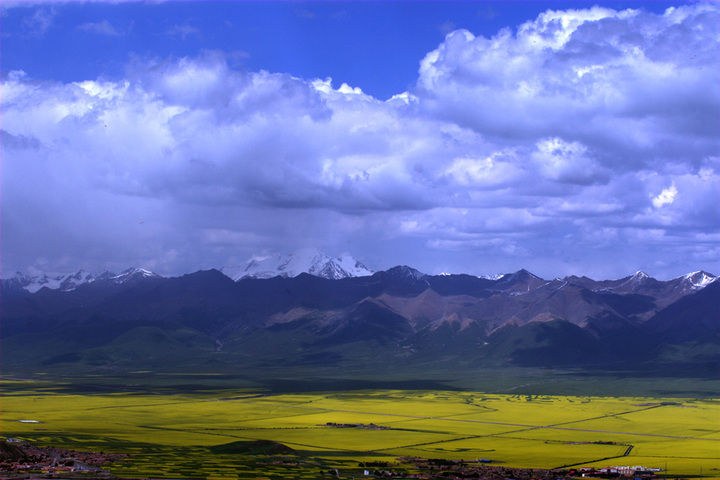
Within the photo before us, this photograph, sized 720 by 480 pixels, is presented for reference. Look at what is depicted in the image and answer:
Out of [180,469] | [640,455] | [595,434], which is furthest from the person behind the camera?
[595,434]

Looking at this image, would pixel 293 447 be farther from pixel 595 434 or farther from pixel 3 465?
pixel 595 434

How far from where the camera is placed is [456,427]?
199625 millimetres

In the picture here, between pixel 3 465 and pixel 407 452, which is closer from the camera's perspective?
pixel 3 465

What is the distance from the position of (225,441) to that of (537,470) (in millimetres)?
68399

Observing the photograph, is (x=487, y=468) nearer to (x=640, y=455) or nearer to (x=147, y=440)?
(x=640, y=455)

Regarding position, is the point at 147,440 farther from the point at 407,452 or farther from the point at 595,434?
the point at 595,434

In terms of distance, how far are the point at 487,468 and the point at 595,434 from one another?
68.6 m

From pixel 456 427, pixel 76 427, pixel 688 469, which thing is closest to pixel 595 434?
pixel 456 427

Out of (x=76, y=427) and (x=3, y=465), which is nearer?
(x=3, y=465)

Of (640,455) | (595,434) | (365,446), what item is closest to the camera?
(640,455)

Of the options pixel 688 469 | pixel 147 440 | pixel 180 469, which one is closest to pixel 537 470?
pixel 688 469

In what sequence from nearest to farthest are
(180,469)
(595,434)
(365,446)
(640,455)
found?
(180,469) < (640,455) < (365,446) < (595,434)

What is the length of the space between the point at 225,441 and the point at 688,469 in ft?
292

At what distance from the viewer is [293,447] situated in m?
159
